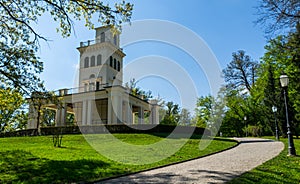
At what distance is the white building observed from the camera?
25.8 metres

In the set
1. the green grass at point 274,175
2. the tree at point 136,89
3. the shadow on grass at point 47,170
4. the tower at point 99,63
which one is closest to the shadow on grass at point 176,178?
the green grass at point 274,175

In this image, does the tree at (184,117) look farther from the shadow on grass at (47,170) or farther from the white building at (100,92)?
the shadow on grass at (47,170)

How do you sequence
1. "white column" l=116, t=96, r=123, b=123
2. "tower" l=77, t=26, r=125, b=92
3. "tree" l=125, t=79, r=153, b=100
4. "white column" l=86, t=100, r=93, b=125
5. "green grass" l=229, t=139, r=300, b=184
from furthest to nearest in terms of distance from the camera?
"tree" l=125, t=79, r=153, b=100, "tower" l=77, t=26, r=125, b=92, "white column" l=86, t=100, r=93, b=125, "white column" l=116, t=96, r=123, b=123, "green grass" l=229, t=139, r=300, b=184

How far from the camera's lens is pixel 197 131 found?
80.3 feet

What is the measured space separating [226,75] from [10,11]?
33.8 m

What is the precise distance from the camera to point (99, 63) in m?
29.2

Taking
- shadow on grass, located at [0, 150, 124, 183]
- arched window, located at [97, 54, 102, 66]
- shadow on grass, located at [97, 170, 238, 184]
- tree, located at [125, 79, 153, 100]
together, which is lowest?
shadow on grass, located at [97, 170, 238, 184]

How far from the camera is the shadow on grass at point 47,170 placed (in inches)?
251

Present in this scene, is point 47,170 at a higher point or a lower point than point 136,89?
lower

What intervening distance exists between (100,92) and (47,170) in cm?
1923

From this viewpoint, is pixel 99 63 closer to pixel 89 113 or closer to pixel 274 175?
pixel 89 113

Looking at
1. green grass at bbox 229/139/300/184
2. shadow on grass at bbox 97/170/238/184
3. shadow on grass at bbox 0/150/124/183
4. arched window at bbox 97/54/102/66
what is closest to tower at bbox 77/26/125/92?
arched window at bbox 97/54/102/66

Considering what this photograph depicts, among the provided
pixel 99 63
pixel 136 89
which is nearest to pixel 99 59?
pixel 99 63

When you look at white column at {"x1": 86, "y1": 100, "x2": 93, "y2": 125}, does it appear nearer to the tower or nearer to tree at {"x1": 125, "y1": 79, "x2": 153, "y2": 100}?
the tower
